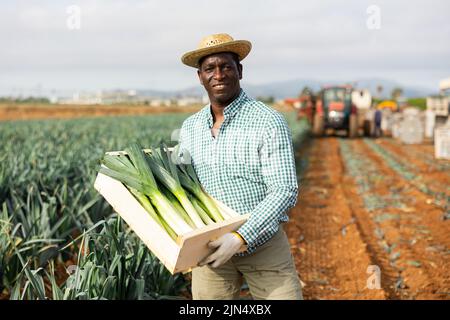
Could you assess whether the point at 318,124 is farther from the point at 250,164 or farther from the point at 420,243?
the point at 250,164

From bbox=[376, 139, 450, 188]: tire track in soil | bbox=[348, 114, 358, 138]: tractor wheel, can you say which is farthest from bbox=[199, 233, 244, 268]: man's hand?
bbox=[348, 114, 358, 138]: tractor wheel

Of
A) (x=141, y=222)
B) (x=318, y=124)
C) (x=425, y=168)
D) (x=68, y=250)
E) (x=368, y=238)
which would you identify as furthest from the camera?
(x=318, y=124)

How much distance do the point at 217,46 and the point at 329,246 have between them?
3.95m

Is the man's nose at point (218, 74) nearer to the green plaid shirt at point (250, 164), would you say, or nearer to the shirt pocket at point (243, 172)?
the green plaid shirt at point (250, 164)

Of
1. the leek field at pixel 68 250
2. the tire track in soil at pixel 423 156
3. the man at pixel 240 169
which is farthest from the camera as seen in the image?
the tire track in soil at pixel 423 156

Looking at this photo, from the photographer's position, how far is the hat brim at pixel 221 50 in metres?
2.23

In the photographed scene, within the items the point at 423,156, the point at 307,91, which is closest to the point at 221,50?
the point at 423,156

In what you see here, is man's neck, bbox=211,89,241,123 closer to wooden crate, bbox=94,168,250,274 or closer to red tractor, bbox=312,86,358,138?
wooden crate, bbox=94,168,250,274

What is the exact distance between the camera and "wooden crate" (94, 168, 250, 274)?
196 centimetres

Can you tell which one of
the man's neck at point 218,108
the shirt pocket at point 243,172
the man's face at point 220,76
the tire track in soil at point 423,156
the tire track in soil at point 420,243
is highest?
the man's face at point 220,76

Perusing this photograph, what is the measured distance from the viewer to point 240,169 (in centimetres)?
227

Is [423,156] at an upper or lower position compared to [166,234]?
lower

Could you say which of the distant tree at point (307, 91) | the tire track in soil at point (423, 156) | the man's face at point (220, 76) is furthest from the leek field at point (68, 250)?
the distant tree at point (307, 91)

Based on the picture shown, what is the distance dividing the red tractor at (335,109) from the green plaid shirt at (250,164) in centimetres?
1824
